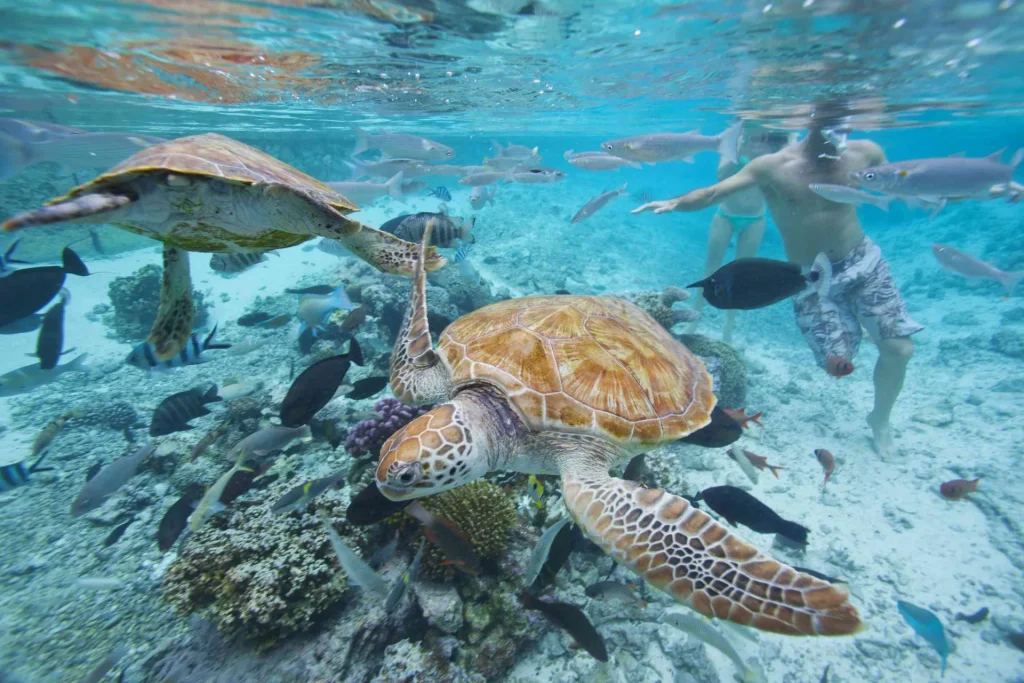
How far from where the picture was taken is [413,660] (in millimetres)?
2350

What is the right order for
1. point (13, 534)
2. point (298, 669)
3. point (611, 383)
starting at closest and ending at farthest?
point (298, 669) → point (611, 383) → point (13, 534)

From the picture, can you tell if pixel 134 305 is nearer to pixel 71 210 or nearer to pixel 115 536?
pixel 115 536

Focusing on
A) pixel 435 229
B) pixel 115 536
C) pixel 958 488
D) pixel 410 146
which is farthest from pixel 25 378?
pixel 958 488

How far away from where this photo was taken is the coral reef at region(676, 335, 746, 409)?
6234mm

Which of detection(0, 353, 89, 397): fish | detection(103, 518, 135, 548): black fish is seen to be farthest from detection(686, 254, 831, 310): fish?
detection(0, 353, 89, 397): fish

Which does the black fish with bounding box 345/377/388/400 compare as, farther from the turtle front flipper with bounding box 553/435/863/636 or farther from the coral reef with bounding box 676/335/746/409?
the coral reef with bounding box 676/335/746/409

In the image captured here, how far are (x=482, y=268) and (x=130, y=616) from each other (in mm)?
11266

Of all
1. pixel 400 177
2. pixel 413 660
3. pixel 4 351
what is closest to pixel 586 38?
pixel 400 177

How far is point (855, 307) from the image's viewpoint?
552cm

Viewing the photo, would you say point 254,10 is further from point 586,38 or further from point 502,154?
point 586,38

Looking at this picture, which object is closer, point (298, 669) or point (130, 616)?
point (298, 669)

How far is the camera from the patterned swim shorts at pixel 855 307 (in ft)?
17.2

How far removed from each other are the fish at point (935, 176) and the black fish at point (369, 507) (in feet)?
22.8

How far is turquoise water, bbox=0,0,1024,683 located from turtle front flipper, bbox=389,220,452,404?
591 millimetres
